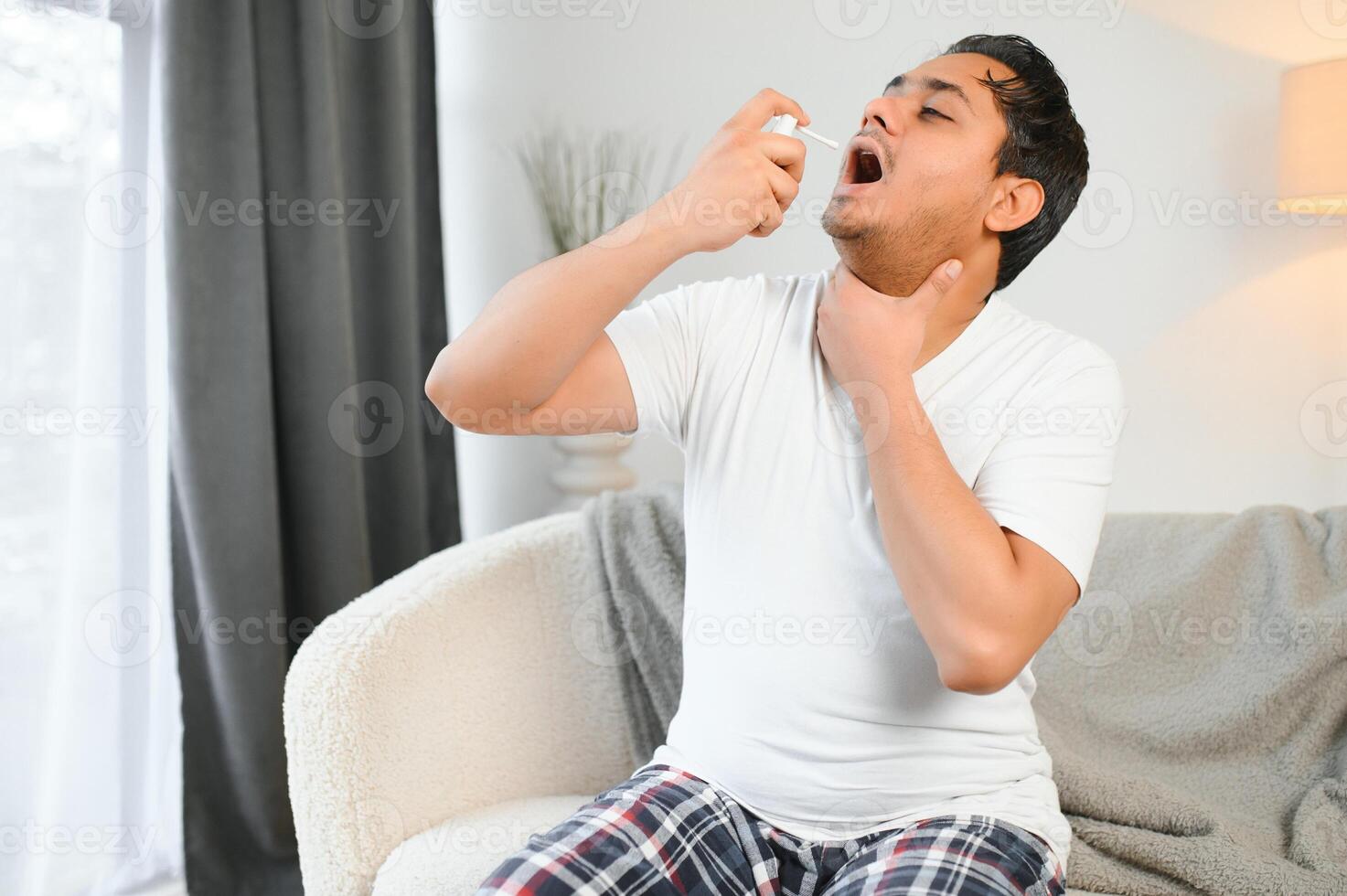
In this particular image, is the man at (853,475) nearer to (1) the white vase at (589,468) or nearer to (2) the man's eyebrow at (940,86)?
(2) the man's eyebrow at (940,86)

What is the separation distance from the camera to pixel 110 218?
1.97 metres

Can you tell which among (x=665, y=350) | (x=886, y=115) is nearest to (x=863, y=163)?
(x=886, y=115)

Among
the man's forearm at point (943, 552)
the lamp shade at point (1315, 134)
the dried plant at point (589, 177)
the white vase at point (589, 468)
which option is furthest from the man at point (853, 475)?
the dried plant at point (589, 177)

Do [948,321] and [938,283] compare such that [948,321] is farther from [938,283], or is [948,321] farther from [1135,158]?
[1135,158]

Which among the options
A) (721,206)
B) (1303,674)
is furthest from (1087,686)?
(721,206)

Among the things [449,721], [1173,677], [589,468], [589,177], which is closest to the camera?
[449,721]

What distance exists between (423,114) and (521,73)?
33 centimetres

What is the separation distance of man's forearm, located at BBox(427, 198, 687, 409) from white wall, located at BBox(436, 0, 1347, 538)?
1549 mm

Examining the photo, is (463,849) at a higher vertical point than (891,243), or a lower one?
lower

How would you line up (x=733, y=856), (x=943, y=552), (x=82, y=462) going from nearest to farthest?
(x=943, y=552)
(x=733, y=856)
(x=82, y=462)

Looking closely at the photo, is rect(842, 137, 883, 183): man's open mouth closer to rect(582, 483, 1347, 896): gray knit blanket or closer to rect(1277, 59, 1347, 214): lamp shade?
rect(582, 483, 1347, 896): gray knit blanket

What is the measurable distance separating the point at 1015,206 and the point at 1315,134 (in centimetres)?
107

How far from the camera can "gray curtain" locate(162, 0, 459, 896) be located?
2.02 meters

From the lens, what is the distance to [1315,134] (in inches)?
81.3
